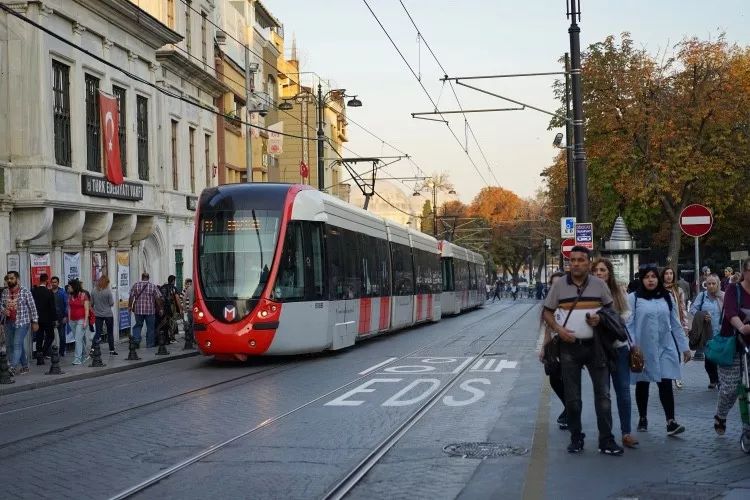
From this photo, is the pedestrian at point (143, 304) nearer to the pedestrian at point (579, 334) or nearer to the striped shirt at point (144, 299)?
the striped shirt at point (144, 299)

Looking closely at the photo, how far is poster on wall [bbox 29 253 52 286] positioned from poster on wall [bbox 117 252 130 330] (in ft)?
15.0

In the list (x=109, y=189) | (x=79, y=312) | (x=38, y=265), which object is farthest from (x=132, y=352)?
(x=109, y=189)

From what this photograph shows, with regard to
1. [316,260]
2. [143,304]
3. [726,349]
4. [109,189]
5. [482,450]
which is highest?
[109,189]

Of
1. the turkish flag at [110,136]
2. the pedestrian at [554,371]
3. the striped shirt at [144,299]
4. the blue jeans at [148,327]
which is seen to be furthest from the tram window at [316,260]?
the turkish flag at [110,136]

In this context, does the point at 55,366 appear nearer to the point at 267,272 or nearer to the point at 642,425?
the point at 267,272

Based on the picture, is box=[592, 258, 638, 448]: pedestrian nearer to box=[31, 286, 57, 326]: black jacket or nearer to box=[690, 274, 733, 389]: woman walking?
box=[690, 274, 733, 389]: woman walking

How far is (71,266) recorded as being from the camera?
86.5 feet

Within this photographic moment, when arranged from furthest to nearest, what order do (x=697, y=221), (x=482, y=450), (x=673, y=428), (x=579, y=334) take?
1. (x=697, y=221)
2. (x=673, y=428)
3. (x=482, y=450)
4. (x=579, y=334)

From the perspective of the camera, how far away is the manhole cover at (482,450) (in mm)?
9070

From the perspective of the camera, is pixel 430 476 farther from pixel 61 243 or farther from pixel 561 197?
pixel 561 197

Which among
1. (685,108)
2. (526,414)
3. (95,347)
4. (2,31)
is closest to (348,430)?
(526,414)

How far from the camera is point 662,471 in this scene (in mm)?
8203

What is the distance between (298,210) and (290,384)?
461 centimetres

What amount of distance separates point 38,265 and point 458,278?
24.4m
